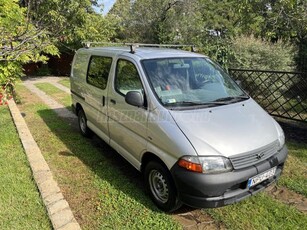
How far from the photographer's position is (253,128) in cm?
305

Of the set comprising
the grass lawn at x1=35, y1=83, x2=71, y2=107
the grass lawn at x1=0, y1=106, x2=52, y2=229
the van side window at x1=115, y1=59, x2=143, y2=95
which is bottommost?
the grass lawn at x1=35, y1=83, x2=71, y2=107

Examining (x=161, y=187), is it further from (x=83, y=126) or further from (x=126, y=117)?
(x=83, y=126)

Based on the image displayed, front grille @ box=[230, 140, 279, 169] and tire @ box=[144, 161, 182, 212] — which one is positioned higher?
front grille @ box=[230, 140, 279, 169]

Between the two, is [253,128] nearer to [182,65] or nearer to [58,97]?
[182,65]

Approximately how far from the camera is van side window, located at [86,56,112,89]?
433 cm

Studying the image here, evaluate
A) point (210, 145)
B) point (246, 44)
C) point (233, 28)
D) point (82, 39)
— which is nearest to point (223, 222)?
point (210, 145)

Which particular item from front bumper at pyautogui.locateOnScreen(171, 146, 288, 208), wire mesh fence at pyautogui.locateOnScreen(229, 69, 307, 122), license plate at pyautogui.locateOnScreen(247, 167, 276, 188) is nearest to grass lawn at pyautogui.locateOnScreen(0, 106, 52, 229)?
front bumper at pyautogui.locateOnScreen(171, 146, 288, 208)

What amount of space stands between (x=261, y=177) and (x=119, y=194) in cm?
184

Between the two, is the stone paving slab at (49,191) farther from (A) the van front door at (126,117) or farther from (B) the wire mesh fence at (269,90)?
(B) the wire mesh fence at (269,90)

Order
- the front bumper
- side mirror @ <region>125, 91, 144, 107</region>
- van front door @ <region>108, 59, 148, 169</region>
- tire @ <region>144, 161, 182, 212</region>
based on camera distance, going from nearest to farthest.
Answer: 1. the front bumper
2. tire @ <region>144, 161, 182, 212</region>
3. side mirror @ <region>125, 91, 144, 107</region>
4. van front door @ <region>108, 59, 148, 169</region>

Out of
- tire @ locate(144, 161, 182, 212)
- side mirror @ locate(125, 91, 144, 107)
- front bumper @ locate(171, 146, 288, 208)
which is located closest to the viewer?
front bumper @ locate(171, 146, 288, 208)

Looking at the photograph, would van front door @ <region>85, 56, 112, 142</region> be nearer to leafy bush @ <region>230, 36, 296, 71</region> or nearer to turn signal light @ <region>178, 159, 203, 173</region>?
turn signal light @ <region>178, 159, 203, 173</region>

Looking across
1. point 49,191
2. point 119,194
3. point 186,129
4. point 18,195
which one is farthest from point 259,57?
point 18,195

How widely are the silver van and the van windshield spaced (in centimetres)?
1
